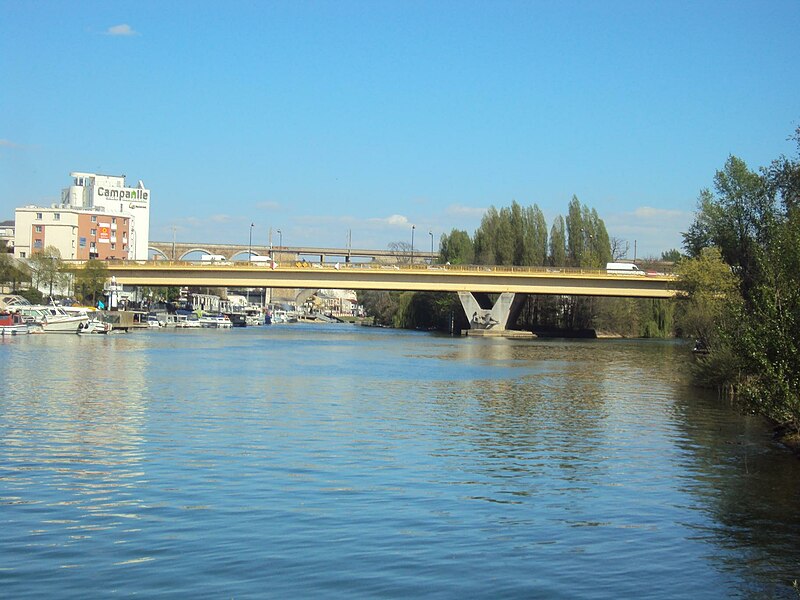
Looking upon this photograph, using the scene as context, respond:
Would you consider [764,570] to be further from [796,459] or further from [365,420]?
[365,420]

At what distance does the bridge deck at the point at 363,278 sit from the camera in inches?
4112

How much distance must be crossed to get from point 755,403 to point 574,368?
116 ft

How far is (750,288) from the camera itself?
38.2 metres

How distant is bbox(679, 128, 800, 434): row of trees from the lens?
84.7ft

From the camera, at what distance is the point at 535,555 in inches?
631

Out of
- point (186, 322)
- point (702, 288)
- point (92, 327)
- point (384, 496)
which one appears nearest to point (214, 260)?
point (186, 322)

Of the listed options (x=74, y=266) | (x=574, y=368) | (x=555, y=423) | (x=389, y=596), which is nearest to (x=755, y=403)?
(x=555, y=423)

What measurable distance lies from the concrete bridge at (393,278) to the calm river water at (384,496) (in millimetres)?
63252

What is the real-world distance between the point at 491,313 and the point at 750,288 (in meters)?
75.3

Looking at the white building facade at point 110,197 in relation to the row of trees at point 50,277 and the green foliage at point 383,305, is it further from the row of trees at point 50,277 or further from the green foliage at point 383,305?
the row of trees at point 50,277

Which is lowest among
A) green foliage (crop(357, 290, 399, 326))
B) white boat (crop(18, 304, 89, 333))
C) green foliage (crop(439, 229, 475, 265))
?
white boat (crop(18, 304, 89, 333))

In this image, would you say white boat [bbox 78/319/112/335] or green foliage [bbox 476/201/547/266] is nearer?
white boat [bbox 78/319/112/335]

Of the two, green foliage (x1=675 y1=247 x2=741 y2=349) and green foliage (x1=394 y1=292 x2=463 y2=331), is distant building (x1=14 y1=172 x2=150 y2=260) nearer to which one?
green foliage (x1=394 y1=292 x2=463 y2=331)

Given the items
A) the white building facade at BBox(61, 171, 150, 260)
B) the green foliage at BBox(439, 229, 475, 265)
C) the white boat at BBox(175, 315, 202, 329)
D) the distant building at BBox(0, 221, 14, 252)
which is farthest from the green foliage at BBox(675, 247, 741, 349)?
the white building facade at BBox(61, 171, 150, 260)
